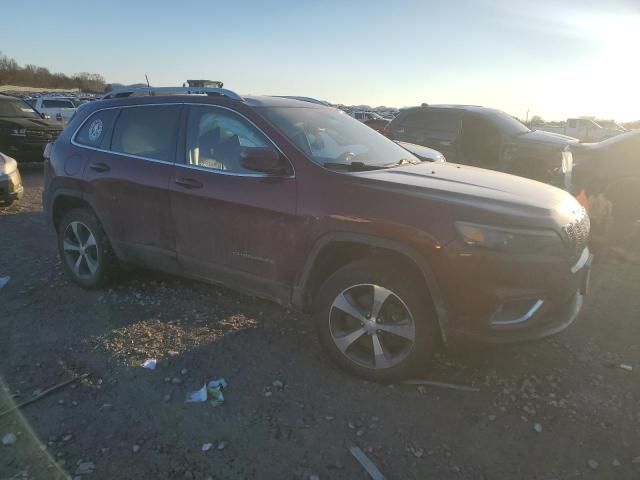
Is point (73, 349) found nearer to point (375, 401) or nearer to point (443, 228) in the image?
point (375, 401)

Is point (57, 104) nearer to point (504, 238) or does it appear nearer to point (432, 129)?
point (432, 129)

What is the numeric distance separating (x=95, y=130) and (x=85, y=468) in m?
3.13

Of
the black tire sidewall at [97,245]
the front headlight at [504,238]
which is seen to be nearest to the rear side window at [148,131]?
the black tire sidewall at [97,245]

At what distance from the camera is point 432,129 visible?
9602 millimetres

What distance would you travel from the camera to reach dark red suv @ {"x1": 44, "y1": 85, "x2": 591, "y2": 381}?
2.83m

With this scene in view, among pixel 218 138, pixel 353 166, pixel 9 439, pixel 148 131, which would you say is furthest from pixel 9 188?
pixel 353 166

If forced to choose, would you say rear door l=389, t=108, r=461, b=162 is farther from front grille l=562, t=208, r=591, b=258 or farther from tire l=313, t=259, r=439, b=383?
tire l=313, t=259, r=439, b=383

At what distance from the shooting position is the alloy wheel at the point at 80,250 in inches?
181

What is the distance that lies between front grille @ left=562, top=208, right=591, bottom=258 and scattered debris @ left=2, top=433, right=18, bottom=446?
10.8 feet

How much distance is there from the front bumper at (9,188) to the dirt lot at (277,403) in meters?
3.81

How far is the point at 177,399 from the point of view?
120 inches

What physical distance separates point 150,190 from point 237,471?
2377 millimetres

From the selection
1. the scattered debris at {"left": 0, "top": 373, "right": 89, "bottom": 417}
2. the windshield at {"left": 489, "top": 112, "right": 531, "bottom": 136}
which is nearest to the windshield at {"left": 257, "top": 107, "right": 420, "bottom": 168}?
the scattered debris at {"left": 0, "top": 373, "right": 89, "bottom": 417}

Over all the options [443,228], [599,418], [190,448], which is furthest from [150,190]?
[599,418]
